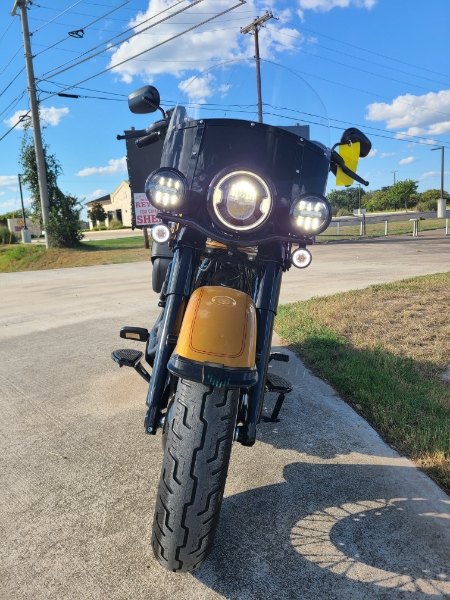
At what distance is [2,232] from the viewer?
2478cm

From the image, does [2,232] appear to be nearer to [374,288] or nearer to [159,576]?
[374,288]

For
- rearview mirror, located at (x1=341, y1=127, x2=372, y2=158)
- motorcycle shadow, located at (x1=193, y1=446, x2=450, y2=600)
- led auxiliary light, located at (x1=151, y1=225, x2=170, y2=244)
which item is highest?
rearview mirror, located at (x1=341, y1=127, x2=372, y2=158)

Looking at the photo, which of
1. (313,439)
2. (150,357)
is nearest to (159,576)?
(150,357)

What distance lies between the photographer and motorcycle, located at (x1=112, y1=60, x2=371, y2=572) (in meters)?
1.68

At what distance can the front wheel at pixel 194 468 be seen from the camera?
A: 65.4 inches

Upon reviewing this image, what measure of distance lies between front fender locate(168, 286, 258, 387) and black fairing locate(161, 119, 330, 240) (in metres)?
0.44

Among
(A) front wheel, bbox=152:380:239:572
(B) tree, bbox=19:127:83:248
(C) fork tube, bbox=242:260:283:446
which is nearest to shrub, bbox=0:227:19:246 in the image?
(B) tree, bbox=19:127:83:248

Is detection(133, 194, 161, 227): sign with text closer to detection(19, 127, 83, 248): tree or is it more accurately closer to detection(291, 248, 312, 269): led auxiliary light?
detection(19, 127, 83, 248): tree

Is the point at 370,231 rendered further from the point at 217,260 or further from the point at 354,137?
the point at 217,260

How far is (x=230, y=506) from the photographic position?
2.23 metres

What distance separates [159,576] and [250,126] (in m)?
1.99

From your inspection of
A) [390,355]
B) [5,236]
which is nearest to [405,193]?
[5,236]

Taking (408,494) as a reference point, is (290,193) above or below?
above

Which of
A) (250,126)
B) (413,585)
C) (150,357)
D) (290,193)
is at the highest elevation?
(250,126)
